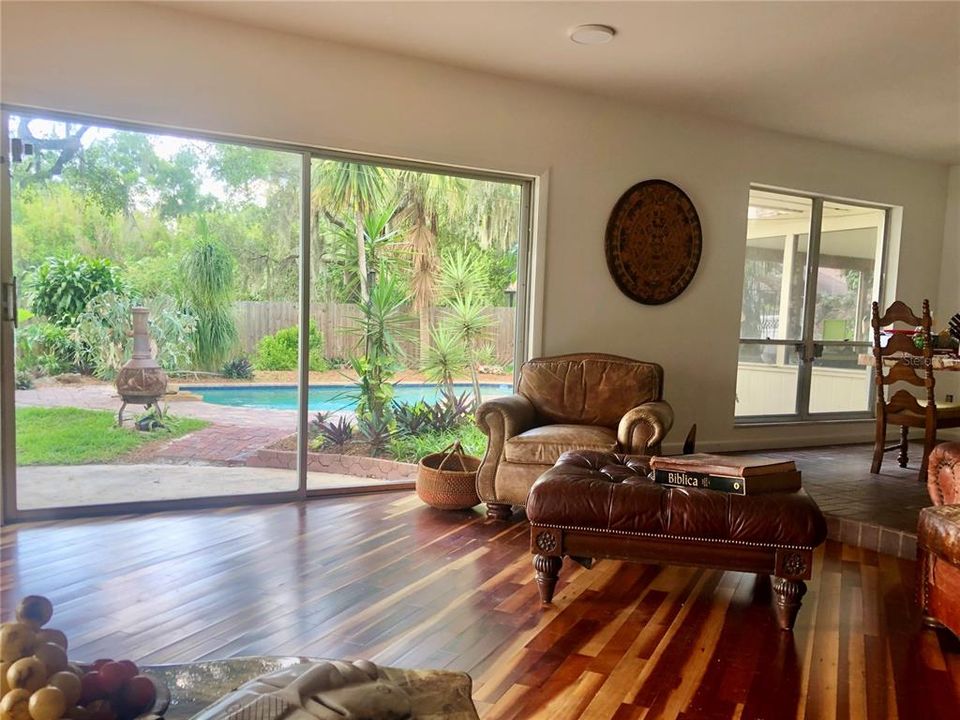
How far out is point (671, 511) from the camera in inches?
95.2

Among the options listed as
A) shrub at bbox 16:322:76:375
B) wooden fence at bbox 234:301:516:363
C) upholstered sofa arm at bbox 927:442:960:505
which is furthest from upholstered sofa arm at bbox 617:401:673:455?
shrub at bbox 16:322:76:375

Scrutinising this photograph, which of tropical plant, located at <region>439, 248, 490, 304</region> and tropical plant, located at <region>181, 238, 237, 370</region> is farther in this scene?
tropical plant, located at <region>439, 248, 490, 304</region>

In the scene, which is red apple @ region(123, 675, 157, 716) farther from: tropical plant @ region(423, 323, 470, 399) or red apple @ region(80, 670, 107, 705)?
tropical plant @ region(423, 323, 470, 399)

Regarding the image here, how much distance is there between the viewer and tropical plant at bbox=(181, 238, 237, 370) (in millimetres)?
3641

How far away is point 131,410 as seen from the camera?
3.58 metres

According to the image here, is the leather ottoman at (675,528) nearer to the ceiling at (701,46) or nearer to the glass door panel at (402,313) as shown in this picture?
the glass door panel at (402,313)

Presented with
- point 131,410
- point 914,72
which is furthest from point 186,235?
point 914,72

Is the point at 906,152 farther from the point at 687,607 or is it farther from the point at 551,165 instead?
the point at 687,607

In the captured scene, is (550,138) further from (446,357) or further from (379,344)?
(379,344)

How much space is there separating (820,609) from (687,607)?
517 mm

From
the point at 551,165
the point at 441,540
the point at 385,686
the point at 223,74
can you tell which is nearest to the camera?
the point at 385,686

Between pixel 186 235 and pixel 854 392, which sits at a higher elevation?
pixel 186 235

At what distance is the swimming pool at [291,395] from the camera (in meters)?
3.75

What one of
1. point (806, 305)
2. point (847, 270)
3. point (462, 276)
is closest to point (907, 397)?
point (806, 305)
